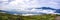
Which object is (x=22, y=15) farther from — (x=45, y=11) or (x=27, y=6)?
(x=45, y=11)

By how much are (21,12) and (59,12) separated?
0.34 meters

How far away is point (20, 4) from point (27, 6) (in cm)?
7

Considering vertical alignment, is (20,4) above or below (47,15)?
above

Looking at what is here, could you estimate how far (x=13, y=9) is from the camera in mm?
616

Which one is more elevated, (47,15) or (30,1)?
(30,1)

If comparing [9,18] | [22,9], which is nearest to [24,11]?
[22,9]

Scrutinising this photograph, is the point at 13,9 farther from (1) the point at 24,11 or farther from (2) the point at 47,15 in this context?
(2) the point at 47,15

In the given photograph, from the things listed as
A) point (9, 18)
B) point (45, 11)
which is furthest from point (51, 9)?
point (9, 18)

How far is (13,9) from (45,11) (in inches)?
11.3

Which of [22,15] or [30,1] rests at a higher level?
[30,1]

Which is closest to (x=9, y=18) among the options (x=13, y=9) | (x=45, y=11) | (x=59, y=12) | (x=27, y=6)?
(x=13, y=9)

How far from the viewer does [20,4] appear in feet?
2.02

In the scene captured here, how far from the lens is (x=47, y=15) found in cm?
61

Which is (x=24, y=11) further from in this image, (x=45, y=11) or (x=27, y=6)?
(x=45, y=11)
